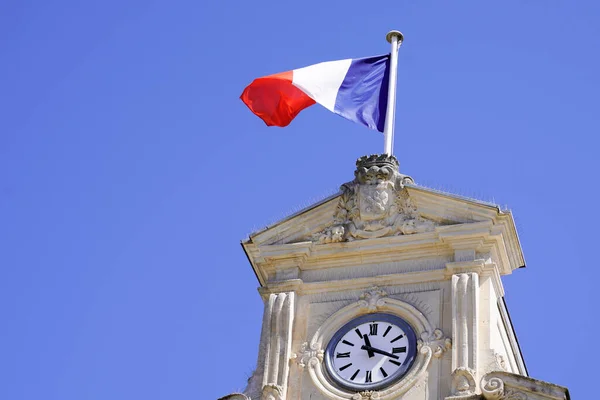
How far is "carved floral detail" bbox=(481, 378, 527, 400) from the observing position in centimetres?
3281

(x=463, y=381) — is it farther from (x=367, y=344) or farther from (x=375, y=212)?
(x=375, y=212)

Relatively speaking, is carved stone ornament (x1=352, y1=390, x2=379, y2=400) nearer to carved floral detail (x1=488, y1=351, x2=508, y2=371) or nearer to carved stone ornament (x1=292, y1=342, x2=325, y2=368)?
carved stone ornament (x1=292, y1=342, x2=325, y2=368)

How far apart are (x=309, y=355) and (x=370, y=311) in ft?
4.86

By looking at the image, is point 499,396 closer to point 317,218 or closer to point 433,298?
point 433,298

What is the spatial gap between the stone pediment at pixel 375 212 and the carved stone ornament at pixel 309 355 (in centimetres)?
237

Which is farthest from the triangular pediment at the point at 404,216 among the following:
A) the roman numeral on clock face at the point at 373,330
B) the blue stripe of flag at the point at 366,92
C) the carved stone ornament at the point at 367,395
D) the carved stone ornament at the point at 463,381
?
the carved stone ornament at the point at 367,395

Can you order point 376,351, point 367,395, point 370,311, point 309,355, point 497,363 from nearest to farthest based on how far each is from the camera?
point 497,363
point 367,395
point 376,351
point 309,355
point 370,311

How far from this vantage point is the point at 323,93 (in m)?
Answer: 39.5

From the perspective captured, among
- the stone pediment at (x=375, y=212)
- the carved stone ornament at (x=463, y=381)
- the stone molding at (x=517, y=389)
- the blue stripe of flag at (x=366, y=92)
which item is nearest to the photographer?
the stone molding at (x=517, y=389)

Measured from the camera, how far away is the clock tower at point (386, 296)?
112 feet

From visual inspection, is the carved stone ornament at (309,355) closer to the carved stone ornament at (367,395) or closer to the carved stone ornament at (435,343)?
the carved stone ornament at (367,395)

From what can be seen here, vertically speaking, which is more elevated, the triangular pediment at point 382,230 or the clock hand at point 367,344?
the triangular pediment at point 382,230

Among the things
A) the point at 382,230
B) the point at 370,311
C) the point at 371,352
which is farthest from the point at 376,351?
the point at 382,230

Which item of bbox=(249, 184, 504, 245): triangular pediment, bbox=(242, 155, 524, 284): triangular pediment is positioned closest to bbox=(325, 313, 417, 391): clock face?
bbox=(242, 155, 524, 284): triangular pediment
